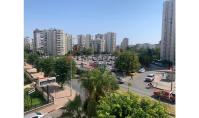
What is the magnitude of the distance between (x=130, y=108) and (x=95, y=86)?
3.90ft

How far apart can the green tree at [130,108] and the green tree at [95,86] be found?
904mm

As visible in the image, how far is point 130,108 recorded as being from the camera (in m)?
1.78

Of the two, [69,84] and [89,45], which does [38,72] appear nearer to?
[69,84]

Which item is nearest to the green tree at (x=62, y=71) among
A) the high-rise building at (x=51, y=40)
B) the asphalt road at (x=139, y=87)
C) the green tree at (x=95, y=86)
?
the asphalt road at (x=139, y=87)

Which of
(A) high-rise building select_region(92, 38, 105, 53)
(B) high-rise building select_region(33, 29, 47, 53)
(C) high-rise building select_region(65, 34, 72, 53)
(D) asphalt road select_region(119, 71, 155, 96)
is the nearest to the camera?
(D) asphalt road select_region(119, 71, 155, 96)

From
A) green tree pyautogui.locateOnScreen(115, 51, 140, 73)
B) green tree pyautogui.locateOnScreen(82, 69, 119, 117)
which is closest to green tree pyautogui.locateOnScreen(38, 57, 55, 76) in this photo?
green tree pyautogui.locateOnScreen(115, 51, 140, 73)

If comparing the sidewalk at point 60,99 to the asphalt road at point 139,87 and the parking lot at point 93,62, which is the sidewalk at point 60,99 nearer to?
the asphalt road at point 139,87

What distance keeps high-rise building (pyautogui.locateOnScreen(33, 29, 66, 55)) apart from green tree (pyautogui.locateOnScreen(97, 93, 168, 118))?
45.3 feet

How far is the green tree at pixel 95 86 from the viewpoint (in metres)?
2.78

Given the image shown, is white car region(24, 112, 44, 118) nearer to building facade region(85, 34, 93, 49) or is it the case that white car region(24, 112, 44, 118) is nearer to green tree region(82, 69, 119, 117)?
green tree region(82, 69, 119, 117)

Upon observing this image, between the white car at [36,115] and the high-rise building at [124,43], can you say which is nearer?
the white car at [36,115]

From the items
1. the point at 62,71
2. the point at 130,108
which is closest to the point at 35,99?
the point at 62,71

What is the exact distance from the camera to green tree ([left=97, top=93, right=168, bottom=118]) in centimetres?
171

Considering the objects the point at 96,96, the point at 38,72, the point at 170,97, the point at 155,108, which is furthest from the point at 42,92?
the point at 155,108
